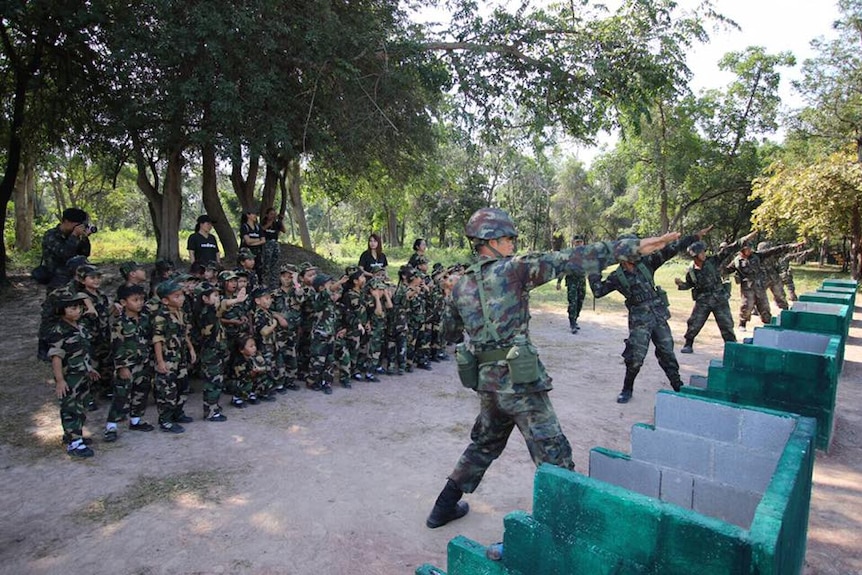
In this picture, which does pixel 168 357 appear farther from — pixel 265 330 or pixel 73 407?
pixel 265 330

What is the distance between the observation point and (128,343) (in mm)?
5246

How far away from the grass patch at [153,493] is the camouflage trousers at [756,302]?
10.6 meters

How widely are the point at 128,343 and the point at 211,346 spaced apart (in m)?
0.78

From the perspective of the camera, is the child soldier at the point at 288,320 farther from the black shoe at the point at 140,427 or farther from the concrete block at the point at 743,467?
the concrete block at the point at 743,467

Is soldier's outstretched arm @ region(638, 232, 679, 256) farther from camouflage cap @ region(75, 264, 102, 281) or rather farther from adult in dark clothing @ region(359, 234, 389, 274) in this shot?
adult in dark clothing @ region(359, 234, 389, 274)

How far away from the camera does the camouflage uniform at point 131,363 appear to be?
205 inches

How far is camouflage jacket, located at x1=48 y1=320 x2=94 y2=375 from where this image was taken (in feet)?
15.0

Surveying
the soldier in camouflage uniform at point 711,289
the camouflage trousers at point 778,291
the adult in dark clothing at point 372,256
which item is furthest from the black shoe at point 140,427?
the camouflage trousers at point 778,291

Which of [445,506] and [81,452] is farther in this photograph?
[81,452]

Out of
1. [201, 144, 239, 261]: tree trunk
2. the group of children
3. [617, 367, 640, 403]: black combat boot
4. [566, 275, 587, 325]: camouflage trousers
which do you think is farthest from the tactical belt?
[201, 144, 239, 261]: tree trunk

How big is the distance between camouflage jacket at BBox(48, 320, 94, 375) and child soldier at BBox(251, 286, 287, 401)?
1.85 m

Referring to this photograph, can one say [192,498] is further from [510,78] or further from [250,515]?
[510,78]

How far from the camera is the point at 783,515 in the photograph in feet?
6.42

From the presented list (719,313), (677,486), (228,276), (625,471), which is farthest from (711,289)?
(228,276)
